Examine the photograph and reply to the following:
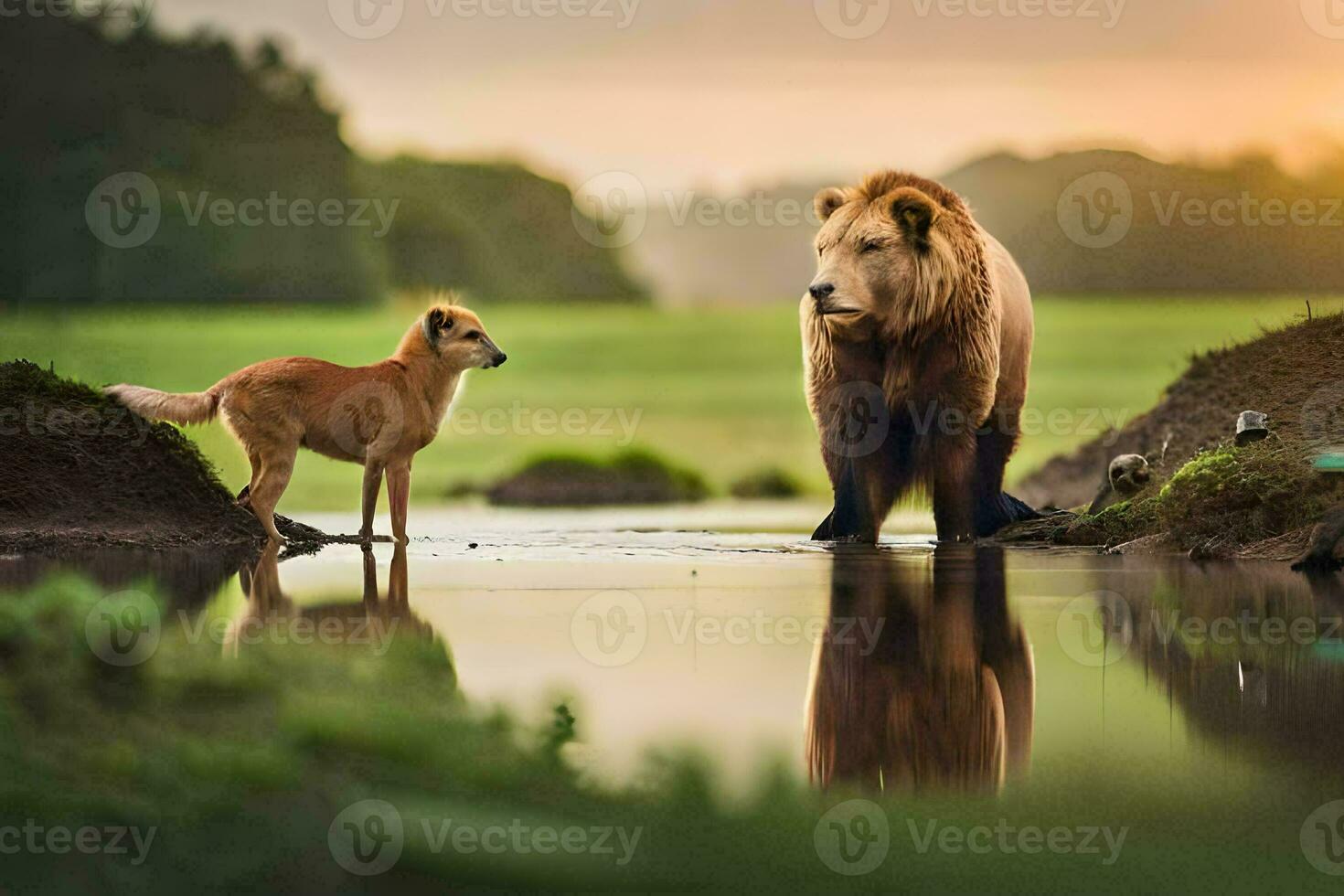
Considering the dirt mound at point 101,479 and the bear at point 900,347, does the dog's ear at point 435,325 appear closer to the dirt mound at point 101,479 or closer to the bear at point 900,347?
the dirt mound at point 101,479

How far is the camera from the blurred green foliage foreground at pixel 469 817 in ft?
15.6

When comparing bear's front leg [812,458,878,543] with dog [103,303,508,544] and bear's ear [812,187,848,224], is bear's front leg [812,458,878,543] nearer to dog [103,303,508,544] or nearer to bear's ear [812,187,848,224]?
bear's ear [812,187,848,224]

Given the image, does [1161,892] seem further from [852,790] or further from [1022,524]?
[1022,524]

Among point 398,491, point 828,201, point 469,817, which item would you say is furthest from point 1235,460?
point 469,817

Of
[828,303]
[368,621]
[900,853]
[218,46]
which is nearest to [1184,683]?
[900,853]

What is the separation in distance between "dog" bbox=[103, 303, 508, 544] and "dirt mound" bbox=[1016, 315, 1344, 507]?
5.96 metres

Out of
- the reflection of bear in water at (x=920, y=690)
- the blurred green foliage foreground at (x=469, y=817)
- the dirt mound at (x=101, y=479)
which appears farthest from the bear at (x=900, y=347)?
the blurred green foliage foreground at (x=469, y=817)

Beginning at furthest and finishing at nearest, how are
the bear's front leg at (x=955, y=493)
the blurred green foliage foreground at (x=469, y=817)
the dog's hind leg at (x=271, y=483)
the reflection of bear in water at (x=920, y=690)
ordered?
the bear's front leg at (x=955, y=493)
the dog's hind leg at (x=271, y=483)
the reflection of bear in water at (x=920, y=690)
the blurred green foliage foreground at (x=469, y=817)

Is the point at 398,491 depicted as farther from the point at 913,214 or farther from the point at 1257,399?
the point at 1257,399

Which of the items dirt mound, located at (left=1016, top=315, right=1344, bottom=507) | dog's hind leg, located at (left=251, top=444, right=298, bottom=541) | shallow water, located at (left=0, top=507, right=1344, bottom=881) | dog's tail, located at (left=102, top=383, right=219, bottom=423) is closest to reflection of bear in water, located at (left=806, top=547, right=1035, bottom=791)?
Result: shallow water, located at (left=0, top=507, right=1344, bottom=881)

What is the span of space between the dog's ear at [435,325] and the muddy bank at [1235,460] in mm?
4983

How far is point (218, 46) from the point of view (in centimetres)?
3409

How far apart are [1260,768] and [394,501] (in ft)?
27.1

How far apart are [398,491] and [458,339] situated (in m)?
1.30
